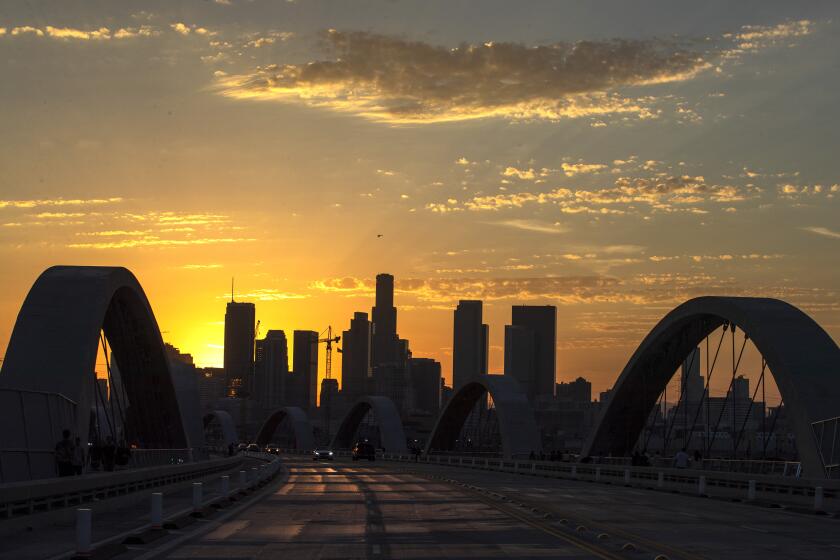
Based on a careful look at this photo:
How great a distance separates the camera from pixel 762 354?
59781 mm

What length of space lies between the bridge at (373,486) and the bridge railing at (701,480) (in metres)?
0.12

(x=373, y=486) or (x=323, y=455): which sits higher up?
(x=373, y=486)

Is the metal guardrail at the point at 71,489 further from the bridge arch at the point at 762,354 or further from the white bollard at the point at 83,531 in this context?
the bridge arch at the point at 762,354

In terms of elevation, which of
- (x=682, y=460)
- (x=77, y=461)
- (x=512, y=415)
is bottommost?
(x=682, y=460)

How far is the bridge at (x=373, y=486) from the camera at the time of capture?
23.8 m

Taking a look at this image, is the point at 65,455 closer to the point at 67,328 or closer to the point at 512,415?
the point at 67,328

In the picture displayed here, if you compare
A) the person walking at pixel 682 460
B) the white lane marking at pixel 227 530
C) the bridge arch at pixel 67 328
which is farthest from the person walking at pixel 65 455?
the person walking at pixel 682 460

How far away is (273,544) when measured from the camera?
23.2 metres

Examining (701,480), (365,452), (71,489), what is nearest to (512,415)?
(365,452)

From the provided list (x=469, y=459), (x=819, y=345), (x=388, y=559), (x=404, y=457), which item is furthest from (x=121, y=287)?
(x=404, y=457)

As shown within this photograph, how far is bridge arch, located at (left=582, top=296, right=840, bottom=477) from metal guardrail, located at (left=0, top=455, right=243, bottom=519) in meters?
Result: 27.4

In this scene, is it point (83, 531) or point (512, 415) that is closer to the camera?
point (83, 531)

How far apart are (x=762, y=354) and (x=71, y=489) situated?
3927 cm

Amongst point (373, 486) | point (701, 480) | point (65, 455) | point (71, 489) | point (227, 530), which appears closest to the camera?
point (227, 530)
